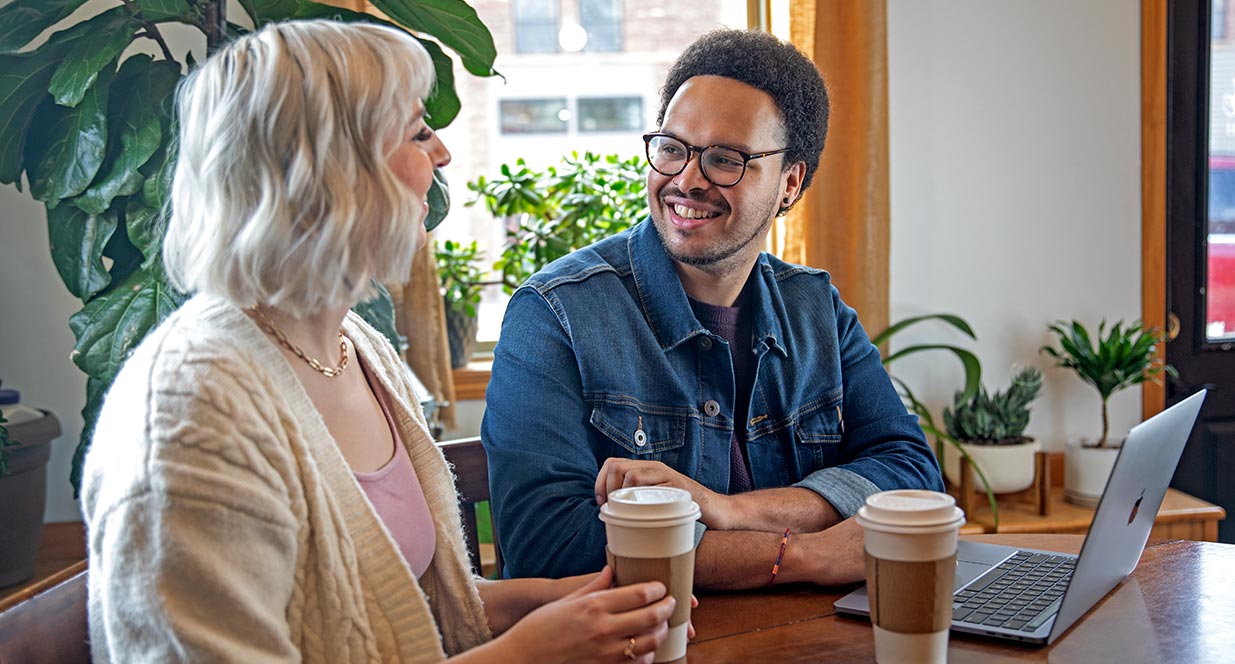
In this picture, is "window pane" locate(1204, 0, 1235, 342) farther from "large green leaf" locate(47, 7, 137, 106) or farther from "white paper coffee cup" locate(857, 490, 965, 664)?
"large green leaf" locate(47, 7, 137, 106)

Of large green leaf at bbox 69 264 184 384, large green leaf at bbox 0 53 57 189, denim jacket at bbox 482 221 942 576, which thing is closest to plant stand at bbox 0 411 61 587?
large green leaf at bbox 69 264 184 384

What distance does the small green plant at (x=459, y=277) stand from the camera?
2955 millimetres

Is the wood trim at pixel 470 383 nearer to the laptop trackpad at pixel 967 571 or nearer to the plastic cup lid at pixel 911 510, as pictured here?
the laptop trackpad at pixel 967 571

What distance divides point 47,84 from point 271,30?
3.33 ft

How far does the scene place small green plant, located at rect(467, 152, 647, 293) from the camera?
9.46 feet

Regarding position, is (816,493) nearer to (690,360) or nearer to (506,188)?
(690,360)

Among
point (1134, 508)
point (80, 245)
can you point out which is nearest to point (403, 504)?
point (1134, 508)

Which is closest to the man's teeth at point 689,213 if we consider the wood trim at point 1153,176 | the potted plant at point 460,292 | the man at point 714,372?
the man at point 714,372

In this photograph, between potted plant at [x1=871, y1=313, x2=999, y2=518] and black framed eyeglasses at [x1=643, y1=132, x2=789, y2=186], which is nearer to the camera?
black framed eyeglasses at [x1=643, y1=132, x2=789, y2=186]

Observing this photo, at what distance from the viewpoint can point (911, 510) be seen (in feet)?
2.91

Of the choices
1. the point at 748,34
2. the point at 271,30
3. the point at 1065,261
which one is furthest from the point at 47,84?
the point at 1065,261

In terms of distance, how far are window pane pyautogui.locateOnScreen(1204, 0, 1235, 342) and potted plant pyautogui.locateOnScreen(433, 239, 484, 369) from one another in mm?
2120

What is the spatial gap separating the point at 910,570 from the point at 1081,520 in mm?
2097

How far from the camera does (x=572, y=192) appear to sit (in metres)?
2.94
